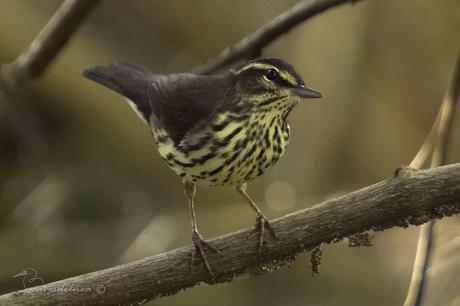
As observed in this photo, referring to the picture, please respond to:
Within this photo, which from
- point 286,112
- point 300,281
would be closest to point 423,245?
point 286,112

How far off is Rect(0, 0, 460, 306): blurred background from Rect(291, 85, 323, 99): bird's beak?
109 inches

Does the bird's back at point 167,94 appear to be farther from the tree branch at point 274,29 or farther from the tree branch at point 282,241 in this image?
the tree branch at point 282,241

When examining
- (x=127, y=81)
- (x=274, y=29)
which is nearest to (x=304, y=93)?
(x=274, y=29)

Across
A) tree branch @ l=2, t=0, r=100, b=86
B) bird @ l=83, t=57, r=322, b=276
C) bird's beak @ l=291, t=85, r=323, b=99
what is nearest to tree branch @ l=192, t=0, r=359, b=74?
bird @ l=83, t=57, r=322, b=276

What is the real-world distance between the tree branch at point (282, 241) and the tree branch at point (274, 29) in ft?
2.66

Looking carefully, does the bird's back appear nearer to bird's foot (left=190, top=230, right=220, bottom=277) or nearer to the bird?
the bird

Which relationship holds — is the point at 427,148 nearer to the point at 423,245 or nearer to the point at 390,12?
the point at 423,245

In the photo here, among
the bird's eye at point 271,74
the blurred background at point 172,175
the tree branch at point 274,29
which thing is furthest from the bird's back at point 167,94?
the blurred background at point 172,175

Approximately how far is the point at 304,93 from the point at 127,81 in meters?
1.27

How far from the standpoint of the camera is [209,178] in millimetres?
3449

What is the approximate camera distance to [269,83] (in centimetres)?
340

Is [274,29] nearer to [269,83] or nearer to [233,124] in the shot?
[269,83]

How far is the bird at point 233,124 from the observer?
133 inches

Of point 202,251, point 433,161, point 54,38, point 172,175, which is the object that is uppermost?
point 54,38
